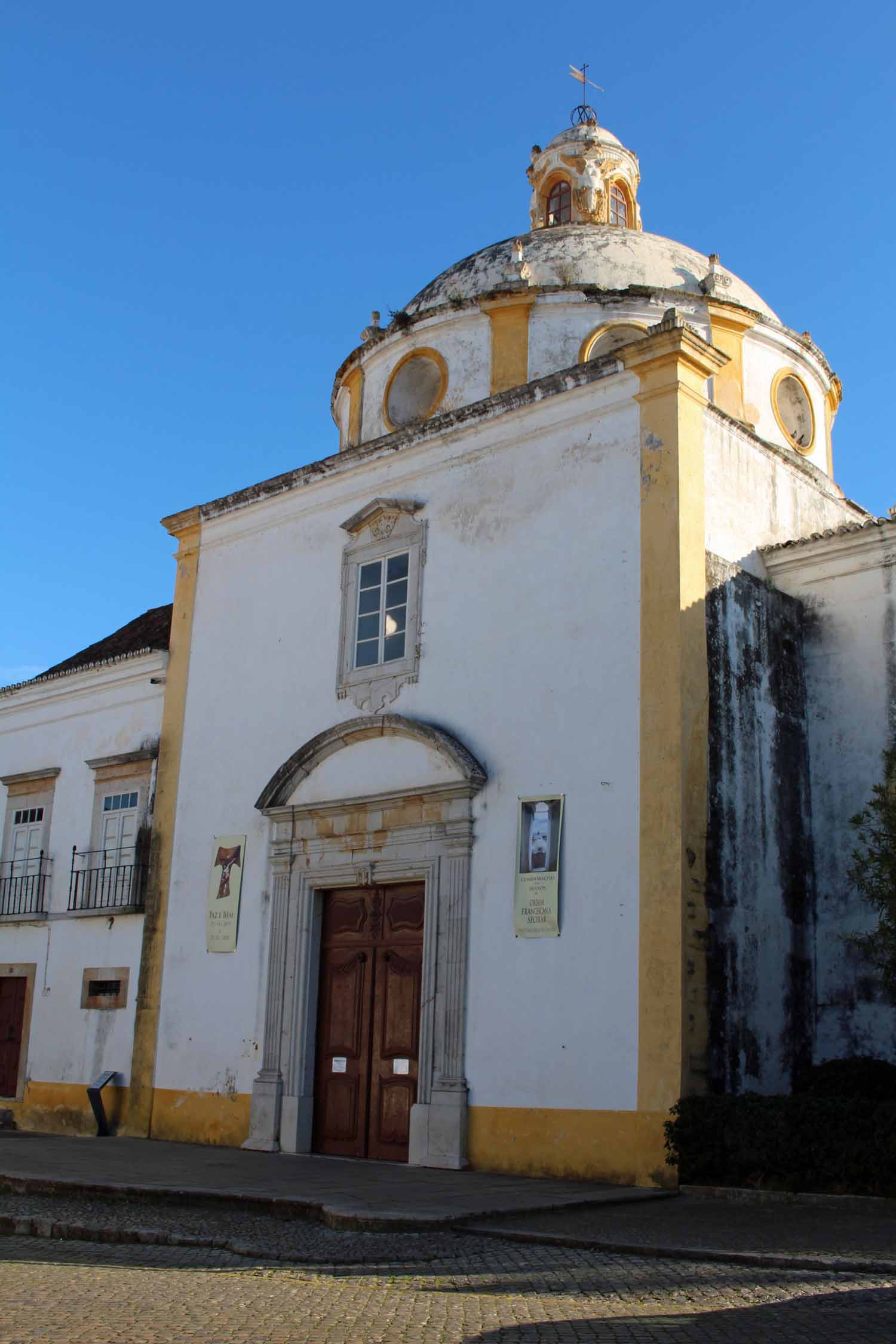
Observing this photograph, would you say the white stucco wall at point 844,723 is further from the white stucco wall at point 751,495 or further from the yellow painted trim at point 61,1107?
the yellow painted trim at point 61,1107

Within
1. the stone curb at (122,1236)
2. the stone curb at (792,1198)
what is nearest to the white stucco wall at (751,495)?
the stone curb at (792,1198)

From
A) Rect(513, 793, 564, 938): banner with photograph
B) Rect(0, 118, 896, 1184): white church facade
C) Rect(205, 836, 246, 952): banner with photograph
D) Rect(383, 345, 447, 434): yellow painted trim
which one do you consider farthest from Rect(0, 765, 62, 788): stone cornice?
Rect(513, 793, 564, 938): banner with photograph

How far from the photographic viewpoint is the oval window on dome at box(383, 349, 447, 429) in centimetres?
1673

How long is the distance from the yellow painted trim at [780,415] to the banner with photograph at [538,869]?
679 cm

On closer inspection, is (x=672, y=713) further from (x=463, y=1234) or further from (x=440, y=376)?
(x=440, y=376)

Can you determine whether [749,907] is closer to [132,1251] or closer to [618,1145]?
[618,1145]

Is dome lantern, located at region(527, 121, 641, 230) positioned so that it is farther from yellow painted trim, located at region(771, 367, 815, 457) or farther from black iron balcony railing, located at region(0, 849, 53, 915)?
black iron balcony railing, located at region(0, 849, 53, 915)

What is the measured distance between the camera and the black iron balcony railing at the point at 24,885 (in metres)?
17.5

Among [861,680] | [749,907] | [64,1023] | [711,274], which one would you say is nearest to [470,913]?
[749,907]

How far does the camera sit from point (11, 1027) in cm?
1741

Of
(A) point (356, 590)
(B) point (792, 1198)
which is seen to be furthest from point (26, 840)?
(B) point (792, 1198)

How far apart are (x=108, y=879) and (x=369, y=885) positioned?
15.0 ft

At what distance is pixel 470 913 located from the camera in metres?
12.5

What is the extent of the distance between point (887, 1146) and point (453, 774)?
530cm
